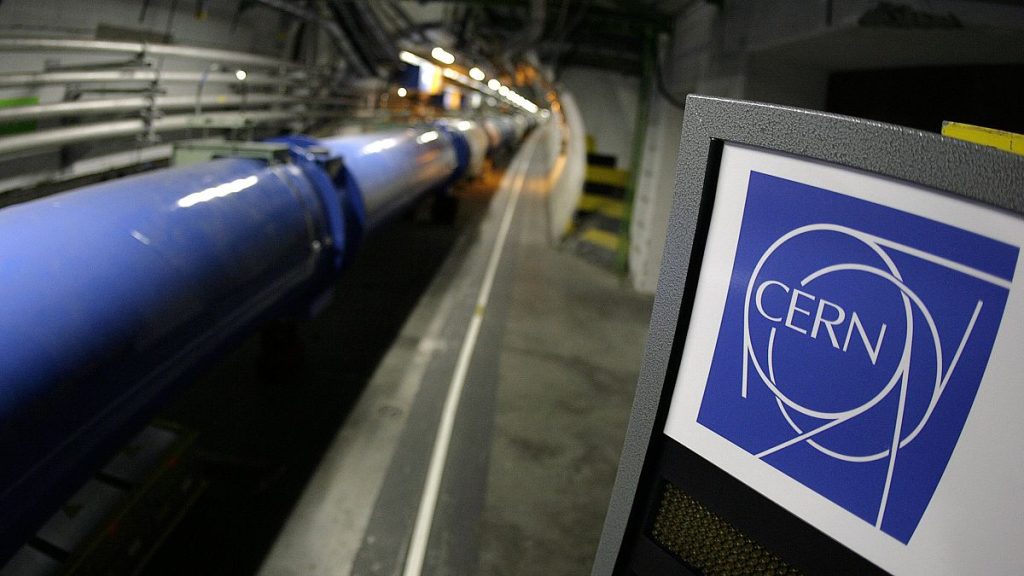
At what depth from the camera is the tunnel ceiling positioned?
234 inches

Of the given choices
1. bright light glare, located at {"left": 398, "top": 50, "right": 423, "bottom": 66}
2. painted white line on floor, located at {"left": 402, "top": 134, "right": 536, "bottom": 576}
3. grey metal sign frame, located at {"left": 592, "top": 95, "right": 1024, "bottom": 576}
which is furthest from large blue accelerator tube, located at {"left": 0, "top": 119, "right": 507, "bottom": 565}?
bright light glare, located at {"left": 398, "top": 50, "right": 423, "bottom": 66}

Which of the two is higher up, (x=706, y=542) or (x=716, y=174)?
(x=716, y=174)

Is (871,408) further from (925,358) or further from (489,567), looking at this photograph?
(489,567)

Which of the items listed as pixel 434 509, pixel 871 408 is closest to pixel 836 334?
pixel 871 408

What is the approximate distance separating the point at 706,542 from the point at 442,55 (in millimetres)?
6210

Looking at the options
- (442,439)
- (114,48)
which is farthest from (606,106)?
(114,48)

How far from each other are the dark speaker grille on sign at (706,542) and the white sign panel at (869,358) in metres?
0.11

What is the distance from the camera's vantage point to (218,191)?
203 cm

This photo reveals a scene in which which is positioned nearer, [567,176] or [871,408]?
[871,408]

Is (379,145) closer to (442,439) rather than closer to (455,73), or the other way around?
(442,439)

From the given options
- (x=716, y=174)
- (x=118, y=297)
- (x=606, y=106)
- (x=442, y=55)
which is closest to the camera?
(x=716, y=174)

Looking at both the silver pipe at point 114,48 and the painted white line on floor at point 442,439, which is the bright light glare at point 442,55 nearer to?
the painted white line on floor at point 442,439

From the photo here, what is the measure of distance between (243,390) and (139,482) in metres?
1.37

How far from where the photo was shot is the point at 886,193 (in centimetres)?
78
